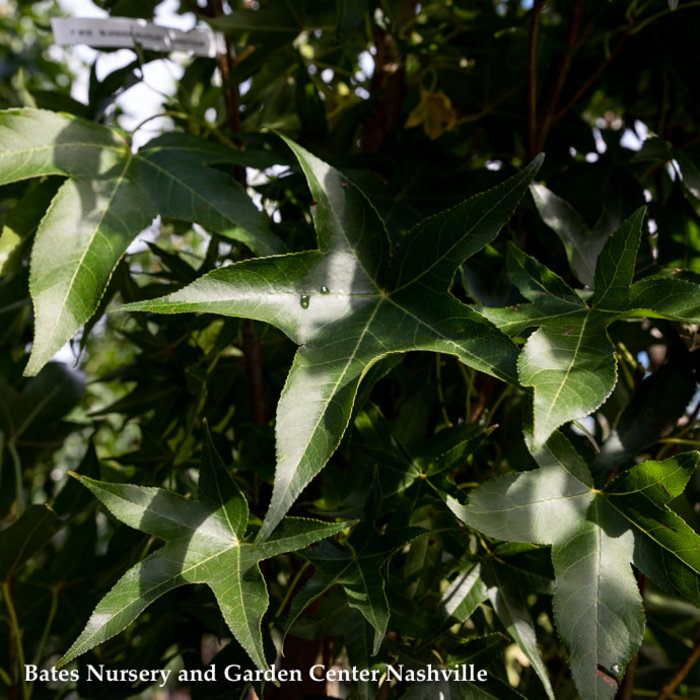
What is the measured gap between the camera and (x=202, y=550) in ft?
1.77

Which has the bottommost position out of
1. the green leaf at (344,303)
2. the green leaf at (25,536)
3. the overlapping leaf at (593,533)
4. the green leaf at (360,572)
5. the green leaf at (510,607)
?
the green leaf at (25,536)

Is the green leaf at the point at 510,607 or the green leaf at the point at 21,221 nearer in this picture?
the green leaf at the point at 510,607

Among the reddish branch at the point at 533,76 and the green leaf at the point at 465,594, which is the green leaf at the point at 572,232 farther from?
the green leaf at the point at 465,594

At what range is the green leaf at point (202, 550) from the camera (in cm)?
47

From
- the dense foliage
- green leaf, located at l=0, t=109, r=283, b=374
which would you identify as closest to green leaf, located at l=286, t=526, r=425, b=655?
the dense foliage

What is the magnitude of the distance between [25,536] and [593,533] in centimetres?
52

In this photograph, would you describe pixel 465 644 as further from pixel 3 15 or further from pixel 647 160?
pixel 3 15

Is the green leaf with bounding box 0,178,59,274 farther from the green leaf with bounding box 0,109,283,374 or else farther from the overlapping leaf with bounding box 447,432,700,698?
the overlapping leaf with bounding box 447,432,700,698

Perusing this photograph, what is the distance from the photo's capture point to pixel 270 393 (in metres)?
0.87

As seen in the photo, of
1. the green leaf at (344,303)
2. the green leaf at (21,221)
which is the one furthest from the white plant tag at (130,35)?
the green leaf at (344,303)

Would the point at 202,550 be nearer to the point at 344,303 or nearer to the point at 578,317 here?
the point at 344,303

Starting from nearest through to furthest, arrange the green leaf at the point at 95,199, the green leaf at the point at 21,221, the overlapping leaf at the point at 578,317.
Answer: the overlapping leaf at the point at 578,317
the green leaf at the point at 95,199
the green leaf at the point at 21,221

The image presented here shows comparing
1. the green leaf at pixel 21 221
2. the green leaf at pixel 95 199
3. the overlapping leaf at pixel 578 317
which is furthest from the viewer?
the green leaf at pixel 21 221

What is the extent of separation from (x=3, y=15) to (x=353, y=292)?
8.37 feet
